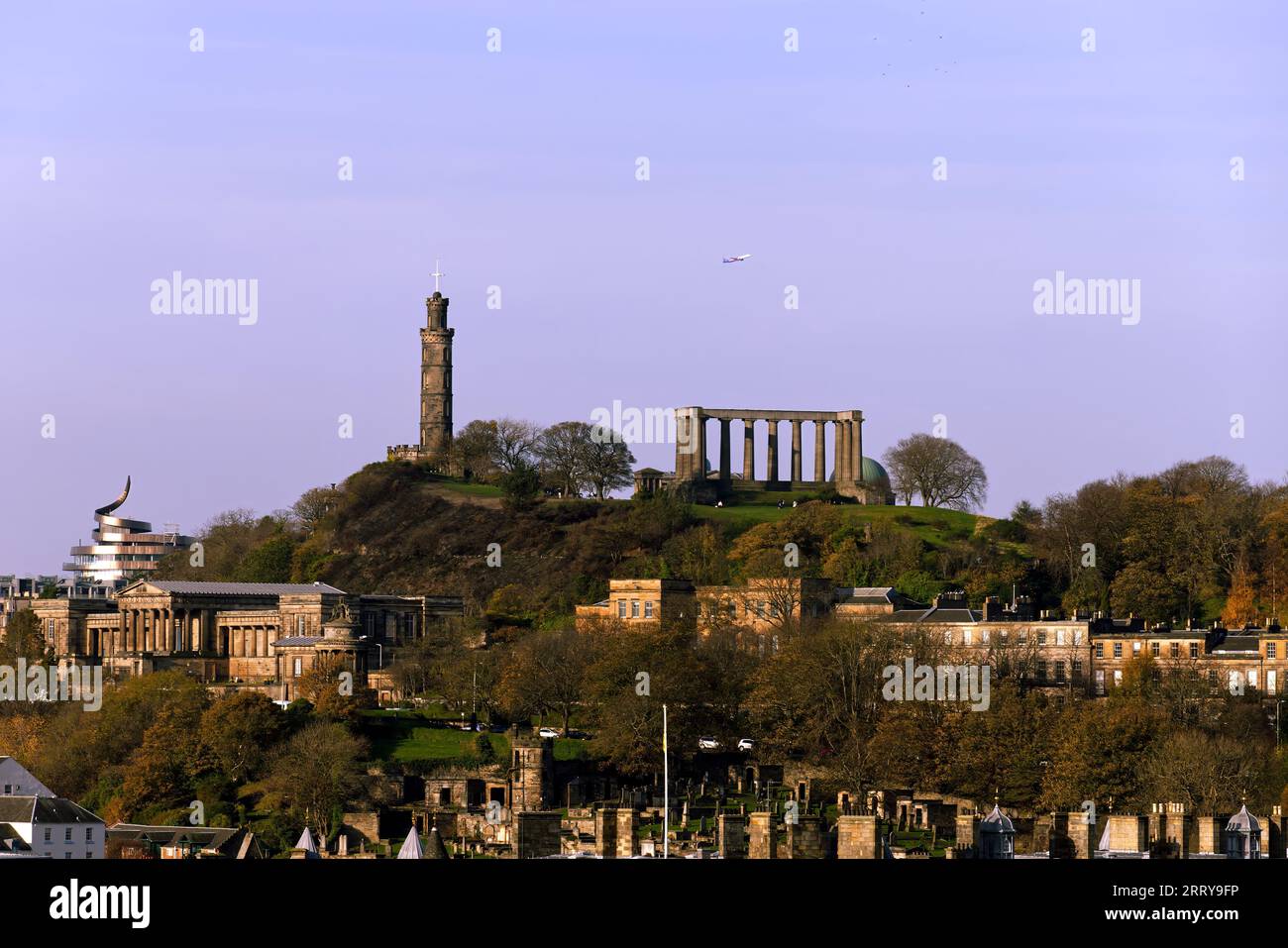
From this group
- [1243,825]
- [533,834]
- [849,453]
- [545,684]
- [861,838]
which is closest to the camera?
[861,838]

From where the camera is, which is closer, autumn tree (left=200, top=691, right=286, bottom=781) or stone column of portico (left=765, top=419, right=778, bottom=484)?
autumn tree (left=200, top=691, right=286, bottom=781)

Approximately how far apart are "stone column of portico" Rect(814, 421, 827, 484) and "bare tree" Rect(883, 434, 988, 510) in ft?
18.1

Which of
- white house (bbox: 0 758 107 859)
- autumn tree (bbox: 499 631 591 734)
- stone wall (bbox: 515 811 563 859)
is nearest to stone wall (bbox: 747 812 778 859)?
stone wall (bbox: 515 811 563 859)

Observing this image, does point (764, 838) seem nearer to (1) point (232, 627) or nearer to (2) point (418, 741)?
(2) point (418, 741)

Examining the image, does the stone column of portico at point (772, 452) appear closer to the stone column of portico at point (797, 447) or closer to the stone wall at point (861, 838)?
the stone column of portico at point (797, 447)

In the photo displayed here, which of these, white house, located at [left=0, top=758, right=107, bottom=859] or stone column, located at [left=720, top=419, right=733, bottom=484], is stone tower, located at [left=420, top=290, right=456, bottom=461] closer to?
stone column, located at [left=720, top=419, right=733, bottom=484]

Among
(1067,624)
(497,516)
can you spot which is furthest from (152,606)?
(1067,624)

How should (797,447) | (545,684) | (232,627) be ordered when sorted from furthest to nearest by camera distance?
1. (797,447)
2. (232,627)
3. (545,684)

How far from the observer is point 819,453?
17738cm

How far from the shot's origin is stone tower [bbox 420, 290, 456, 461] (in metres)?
185

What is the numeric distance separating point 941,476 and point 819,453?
29.0ft

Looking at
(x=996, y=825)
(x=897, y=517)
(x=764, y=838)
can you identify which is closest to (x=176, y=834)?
(x=996, y=825)

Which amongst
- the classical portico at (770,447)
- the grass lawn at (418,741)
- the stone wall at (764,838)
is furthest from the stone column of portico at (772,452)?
the stone wall at (764,838)
